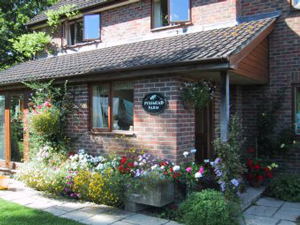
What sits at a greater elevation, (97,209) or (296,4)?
(296,4)

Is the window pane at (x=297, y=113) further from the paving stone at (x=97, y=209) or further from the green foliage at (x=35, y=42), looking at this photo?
the green foliage at (x=35, y=42)

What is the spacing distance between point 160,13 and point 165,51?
265cm

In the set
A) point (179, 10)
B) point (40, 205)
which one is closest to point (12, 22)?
point (179, 10)

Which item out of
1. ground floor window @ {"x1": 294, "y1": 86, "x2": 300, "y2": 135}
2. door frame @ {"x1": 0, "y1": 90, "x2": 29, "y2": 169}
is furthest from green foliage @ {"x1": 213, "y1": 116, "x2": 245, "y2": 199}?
door frame @ {"x1": 0, "y1": 90, "x2": 29, "y2": 169}

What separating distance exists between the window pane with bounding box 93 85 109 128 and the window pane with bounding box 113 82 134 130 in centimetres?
27

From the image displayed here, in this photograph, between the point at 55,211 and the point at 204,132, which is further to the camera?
the point at 204,132

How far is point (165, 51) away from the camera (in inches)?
273

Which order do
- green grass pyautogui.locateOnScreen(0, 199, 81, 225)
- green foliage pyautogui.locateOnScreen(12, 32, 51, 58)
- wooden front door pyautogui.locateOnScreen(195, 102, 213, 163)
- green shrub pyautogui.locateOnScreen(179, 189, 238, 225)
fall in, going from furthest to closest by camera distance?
1. green foliage pyautogui.locateOnScreen(12, 32, 51, 58)
2. wooden front door pyautogui.locateOnScreen(195, 102, 213, 163)
3. green grass pyautogui.locateOnScreen(0, 199, 81, 225)
4. green shrub pyautogui.locateOnScreen(179, 189, 238, 225)

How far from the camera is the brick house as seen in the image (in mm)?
6094

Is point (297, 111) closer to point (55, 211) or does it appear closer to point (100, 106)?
point (100, 106)

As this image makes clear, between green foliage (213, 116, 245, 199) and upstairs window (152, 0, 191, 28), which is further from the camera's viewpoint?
upstairs window (152, 0, 191, 28)

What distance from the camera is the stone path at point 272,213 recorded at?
5.35 metres

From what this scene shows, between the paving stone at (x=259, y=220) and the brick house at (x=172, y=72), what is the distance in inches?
59.1

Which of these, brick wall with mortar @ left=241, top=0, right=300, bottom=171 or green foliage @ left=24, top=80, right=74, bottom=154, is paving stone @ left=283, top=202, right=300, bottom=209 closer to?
brick wall with mortar @ left=241, top=0, right=300, bottom=171
